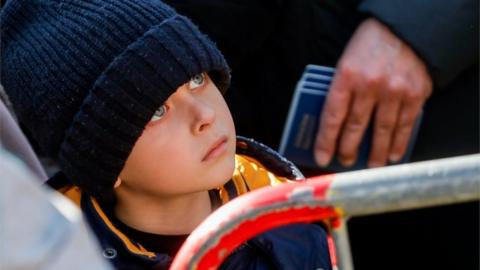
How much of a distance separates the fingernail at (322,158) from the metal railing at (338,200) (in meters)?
1.01

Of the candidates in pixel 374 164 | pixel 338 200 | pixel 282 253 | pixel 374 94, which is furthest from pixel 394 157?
pixel 338 200

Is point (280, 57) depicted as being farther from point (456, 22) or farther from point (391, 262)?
point (391, 262)

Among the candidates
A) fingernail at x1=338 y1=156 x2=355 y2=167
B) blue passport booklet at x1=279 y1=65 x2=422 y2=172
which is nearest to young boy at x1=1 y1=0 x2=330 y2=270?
blue passport booklet at x1=279 y1=65 x2=422 y2=172

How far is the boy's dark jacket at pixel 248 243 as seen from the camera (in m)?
1.17

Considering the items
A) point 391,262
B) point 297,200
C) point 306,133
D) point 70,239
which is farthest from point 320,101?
point 70,239

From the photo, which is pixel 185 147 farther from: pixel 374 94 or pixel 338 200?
pixel 374 94

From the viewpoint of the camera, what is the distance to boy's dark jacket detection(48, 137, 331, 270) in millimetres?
1167

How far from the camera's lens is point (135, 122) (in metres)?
1.17

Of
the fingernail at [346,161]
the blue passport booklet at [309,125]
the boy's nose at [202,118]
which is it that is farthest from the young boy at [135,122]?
the fingernail at [346,161]

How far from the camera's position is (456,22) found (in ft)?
5.47

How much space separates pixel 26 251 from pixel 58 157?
713mm

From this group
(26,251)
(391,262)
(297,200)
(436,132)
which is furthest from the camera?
(391,262)

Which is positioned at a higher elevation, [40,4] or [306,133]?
[40,4]

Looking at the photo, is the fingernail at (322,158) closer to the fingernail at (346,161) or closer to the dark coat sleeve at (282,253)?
the fingernail at (346,161)
